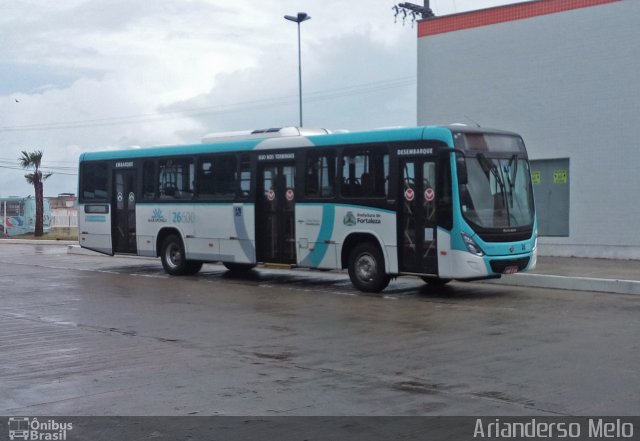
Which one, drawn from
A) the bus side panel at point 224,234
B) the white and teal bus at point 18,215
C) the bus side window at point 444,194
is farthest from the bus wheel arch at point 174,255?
the white and teal bus at point 18,215

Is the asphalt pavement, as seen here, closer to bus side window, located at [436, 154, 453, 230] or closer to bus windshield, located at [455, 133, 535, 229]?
bus windshield, located at [455, 133, 535, 229]

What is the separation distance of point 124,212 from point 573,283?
38.0 ft

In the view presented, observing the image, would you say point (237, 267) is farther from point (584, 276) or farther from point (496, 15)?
point (496, 15)

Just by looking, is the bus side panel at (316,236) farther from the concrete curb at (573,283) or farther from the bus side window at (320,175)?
the concrete curb at (573,283)

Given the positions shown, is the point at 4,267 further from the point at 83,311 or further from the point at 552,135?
the point at 552,135

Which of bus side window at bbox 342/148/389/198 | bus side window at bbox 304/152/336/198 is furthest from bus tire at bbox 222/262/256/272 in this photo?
bus side window at bbox 342/148/389/198

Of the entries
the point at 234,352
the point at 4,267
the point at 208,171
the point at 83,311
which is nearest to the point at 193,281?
the point at 208,171

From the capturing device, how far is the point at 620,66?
2327cm

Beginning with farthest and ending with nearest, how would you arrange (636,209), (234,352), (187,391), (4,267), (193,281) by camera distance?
Answer: (4,267) < (636,209) < (193,281) < (234,352) < (187,391)

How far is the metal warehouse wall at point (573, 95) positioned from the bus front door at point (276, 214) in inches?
388

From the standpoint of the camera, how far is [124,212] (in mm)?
22406

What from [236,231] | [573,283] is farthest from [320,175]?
[573,283]

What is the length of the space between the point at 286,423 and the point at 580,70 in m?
19.6

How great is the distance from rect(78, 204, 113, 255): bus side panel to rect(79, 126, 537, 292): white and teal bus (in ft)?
0.58
